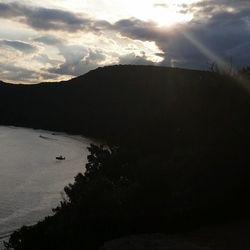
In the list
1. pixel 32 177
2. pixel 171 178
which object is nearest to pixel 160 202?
pixel 171 178

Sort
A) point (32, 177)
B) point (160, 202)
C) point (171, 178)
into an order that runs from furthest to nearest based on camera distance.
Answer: point (32, 177) → point (171, 178) → point (160, 202)

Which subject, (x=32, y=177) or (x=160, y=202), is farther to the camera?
(x=32, y=177)

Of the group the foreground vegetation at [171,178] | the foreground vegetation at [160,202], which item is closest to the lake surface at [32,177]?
the foreground vegetation at [171,178]

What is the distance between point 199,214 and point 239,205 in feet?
5.29

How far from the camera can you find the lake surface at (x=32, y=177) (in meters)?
54.6

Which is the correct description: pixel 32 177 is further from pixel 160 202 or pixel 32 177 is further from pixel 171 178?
pixel 160 202

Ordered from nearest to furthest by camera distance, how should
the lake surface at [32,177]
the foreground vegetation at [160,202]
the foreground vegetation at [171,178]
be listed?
the foreground vegetation at [160,202]
the foreground vegetation at [171,178]
the lake surface at [32,177]

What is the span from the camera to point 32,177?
270 ft

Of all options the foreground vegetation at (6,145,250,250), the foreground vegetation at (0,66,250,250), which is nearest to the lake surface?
the foreground vegetation at (0,66,250,250)

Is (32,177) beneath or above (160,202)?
beneath

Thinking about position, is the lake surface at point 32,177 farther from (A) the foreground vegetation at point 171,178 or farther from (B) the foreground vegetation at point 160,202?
(B) the foreground vegetation at point 160,202

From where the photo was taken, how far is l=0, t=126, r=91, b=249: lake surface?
179 ft

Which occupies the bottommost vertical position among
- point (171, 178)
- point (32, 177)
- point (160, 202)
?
point (32, 177)

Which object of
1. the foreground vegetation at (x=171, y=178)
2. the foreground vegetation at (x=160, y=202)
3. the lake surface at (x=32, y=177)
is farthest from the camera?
the lake surface at (x=32, y=177)
